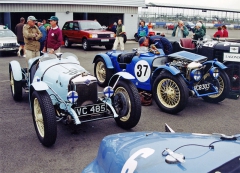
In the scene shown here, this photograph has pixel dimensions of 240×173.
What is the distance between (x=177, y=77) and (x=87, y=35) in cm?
1133

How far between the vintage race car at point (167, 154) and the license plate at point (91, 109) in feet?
6.85

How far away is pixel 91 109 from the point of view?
16.9 feet

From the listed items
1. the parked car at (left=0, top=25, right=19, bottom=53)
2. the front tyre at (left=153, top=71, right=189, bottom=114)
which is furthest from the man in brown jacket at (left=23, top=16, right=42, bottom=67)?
the parked car at (left=0, top=25, right=19, bottom=53)

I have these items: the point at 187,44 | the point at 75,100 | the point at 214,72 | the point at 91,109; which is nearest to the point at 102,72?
the point at 187,44

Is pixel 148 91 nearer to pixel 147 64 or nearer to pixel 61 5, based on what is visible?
pixel 147 64

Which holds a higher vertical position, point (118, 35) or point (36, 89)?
point (118, 35)

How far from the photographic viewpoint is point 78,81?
17.1 ft

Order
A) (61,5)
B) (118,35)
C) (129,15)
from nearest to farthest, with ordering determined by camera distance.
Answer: (118,35), (61,5), (129,15)

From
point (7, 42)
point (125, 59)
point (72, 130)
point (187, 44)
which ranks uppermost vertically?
point (7, 42)

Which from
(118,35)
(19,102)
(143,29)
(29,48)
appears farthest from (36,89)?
(143,29)

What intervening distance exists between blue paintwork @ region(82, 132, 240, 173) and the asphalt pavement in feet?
4.90

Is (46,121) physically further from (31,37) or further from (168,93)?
(31,37)

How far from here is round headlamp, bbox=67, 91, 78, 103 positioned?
492 centimetres

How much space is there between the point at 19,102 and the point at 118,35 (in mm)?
8928
